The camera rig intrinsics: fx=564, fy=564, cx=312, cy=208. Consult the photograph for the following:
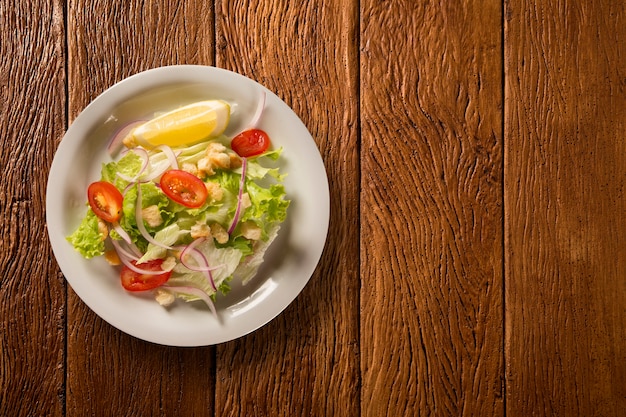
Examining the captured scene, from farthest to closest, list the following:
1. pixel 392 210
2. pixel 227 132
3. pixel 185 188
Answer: pixel 392 210 < pixel 227 132 < pixel 185 188

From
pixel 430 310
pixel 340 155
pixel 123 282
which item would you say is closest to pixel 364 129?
pixel 340 155

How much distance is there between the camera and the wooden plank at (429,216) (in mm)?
1660

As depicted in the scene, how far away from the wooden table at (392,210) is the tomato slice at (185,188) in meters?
0.40

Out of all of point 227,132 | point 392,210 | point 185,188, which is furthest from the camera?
point 392,210

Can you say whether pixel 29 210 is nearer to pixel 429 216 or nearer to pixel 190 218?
pixel 190 218

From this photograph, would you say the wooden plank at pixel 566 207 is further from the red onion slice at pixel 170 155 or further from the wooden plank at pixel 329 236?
the red onion slice at pixel 170 155

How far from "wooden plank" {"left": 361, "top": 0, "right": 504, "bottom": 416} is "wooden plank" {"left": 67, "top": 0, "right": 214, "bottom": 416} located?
53 centimetres

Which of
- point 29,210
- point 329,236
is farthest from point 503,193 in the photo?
point 29,210

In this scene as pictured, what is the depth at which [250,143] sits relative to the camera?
1.50m

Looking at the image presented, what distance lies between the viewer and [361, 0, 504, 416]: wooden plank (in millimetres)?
1660

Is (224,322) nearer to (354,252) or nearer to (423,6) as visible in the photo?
(354,252)

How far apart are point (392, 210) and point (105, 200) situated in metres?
0.79

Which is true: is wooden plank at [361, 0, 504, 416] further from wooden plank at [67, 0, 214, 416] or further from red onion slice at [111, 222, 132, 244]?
red onion slice at [111, 222, 132, 244]

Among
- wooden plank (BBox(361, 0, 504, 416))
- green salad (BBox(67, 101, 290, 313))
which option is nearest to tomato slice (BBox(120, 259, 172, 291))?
green salad (BBox(67, 101, 290, 313))
